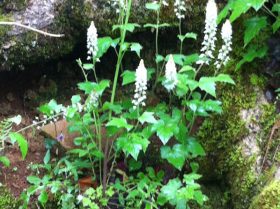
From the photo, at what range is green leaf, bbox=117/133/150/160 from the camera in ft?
8.24

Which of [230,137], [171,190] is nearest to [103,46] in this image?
[171,190]

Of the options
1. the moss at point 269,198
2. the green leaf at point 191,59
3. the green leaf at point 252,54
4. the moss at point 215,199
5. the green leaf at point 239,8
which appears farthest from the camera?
the green leaf at point 252,54

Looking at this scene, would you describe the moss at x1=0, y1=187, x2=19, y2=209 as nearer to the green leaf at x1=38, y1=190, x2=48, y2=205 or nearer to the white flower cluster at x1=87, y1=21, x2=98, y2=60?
the green leaf at x1=38, y1=190, x2=48, y2=205

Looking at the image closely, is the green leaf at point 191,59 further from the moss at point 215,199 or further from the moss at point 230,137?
the moss at point 215,199

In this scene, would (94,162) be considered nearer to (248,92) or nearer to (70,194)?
(70,194)

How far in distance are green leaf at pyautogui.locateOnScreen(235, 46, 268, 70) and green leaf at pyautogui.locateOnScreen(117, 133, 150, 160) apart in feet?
3.10

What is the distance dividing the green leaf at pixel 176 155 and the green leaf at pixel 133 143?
0.61 feet

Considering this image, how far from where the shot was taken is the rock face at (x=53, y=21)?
10.3ft

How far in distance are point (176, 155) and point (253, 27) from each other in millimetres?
977

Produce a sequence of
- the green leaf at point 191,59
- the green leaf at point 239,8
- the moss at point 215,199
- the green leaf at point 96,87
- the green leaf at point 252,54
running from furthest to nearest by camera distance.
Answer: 1. the green leaf at point 252,54
2. the moss at point 215,199
3. the green leaf at point 191,59
4. the green leaf at point 239,8
5. the green leaf at point 96,87

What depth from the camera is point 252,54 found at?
124 inches

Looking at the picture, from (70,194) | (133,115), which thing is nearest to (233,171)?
(133,115)

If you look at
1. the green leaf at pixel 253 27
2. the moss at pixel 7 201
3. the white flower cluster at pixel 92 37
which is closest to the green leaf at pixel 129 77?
the white flower cluster at pixel 92 37

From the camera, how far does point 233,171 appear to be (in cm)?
297
